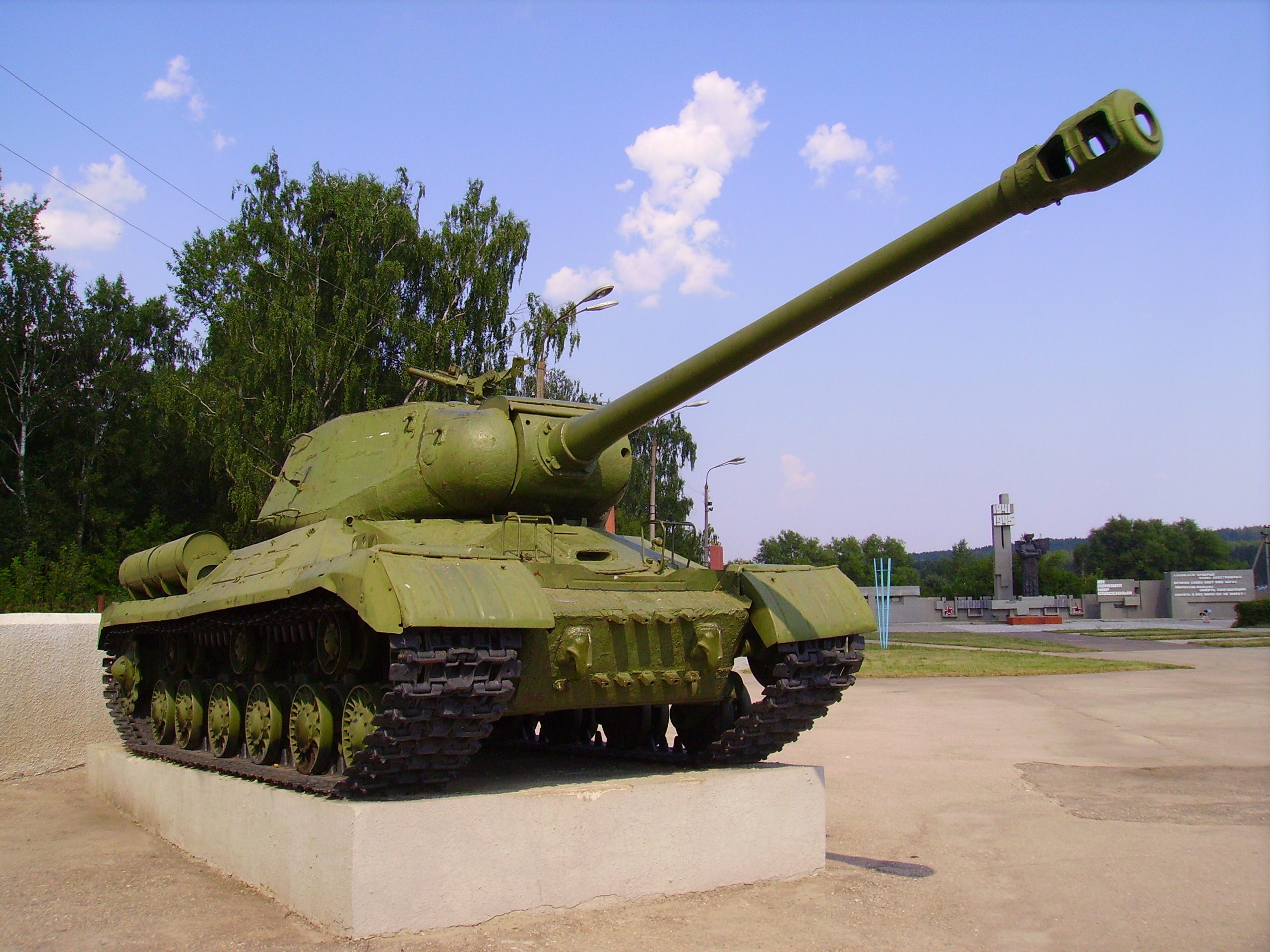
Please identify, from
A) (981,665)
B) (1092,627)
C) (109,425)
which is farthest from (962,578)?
(109,425)

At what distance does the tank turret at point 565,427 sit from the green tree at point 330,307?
594 inches

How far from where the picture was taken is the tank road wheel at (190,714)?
30.6ft

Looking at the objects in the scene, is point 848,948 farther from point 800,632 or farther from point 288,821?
point 288,821

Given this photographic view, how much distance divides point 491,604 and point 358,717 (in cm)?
129

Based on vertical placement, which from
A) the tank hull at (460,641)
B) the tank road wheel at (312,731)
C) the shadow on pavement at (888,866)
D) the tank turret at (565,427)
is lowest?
the shadow on pavement at (888,866)

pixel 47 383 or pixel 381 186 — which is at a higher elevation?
pixel 381 186

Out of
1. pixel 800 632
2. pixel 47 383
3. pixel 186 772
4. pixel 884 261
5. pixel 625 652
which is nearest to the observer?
pixel 884 261

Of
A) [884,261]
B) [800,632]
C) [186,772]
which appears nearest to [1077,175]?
[884,261]

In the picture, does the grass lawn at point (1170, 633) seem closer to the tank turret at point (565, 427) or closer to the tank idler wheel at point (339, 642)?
the tank turret at point (565, 427)

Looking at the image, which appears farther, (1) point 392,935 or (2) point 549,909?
(2) point 549,909

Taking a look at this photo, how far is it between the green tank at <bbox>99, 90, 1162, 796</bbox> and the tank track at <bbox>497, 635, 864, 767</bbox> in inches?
0.7

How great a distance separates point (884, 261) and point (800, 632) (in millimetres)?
2934

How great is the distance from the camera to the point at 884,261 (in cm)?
570

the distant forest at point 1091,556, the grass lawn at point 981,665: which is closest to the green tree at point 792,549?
the distant forest at point 1091,556
